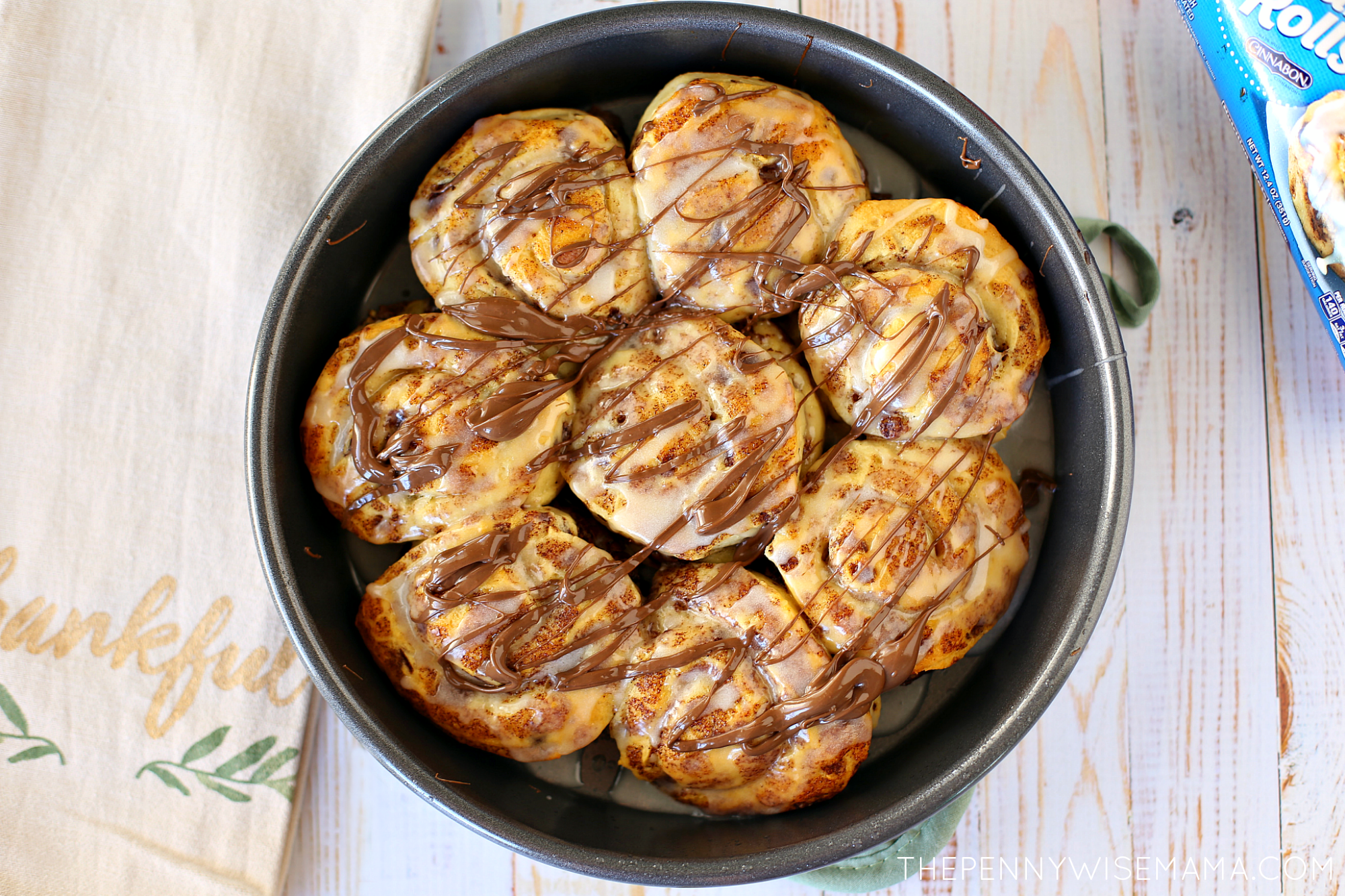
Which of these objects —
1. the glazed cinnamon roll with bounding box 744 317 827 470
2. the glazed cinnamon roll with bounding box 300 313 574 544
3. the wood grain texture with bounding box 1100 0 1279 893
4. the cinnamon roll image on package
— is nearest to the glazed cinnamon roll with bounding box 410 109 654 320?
the cinnamon roll image on package

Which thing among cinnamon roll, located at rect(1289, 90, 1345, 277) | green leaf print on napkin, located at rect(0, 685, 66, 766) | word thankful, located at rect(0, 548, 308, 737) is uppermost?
cinnamon roll, located at rect(1289, 90, 1345, 277)

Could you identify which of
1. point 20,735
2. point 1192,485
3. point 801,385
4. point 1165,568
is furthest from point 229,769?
point 1192,485

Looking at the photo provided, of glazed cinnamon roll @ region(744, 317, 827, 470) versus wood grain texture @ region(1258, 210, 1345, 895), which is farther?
wood grain texture @ region(1258, 210, 1345, 895)

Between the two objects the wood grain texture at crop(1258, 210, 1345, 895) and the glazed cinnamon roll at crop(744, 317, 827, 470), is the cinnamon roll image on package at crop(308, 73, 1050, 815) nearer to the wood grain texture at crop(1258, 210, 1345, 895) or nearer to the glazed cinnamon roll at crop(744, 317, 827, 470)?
the glazed cinnamon roll at crop(744, 317, 827, 470)

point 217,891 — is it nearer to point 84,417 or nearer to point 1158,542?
point 84,417

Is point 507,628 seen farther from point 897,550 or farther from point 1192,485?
point 1192,485

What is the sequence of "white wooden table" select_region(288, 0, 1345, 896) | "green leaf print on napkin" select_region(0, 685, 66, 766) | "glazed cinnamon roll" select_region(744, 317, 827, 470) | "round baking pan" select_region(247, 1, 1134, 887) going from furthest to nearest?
"white wooden table" select_region(288, 0, 1345, 896) < "green leaf print on napkin" select_region(0, 685, 66, 766) < "glazed cinnamon roll" select_region(744, 317, 827, 470) < "round baking pan" select_region(247, 1, 1134, 887)

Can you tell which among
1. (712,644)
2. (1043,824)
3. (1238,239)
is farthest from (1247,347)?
(712,644)

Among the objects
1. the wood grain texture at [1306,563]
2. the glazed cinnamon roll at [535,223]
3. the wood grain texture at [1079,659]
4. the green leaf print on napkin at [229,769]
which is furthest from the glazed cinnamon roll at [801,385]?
the green leaf print on napkin at [229,769]
